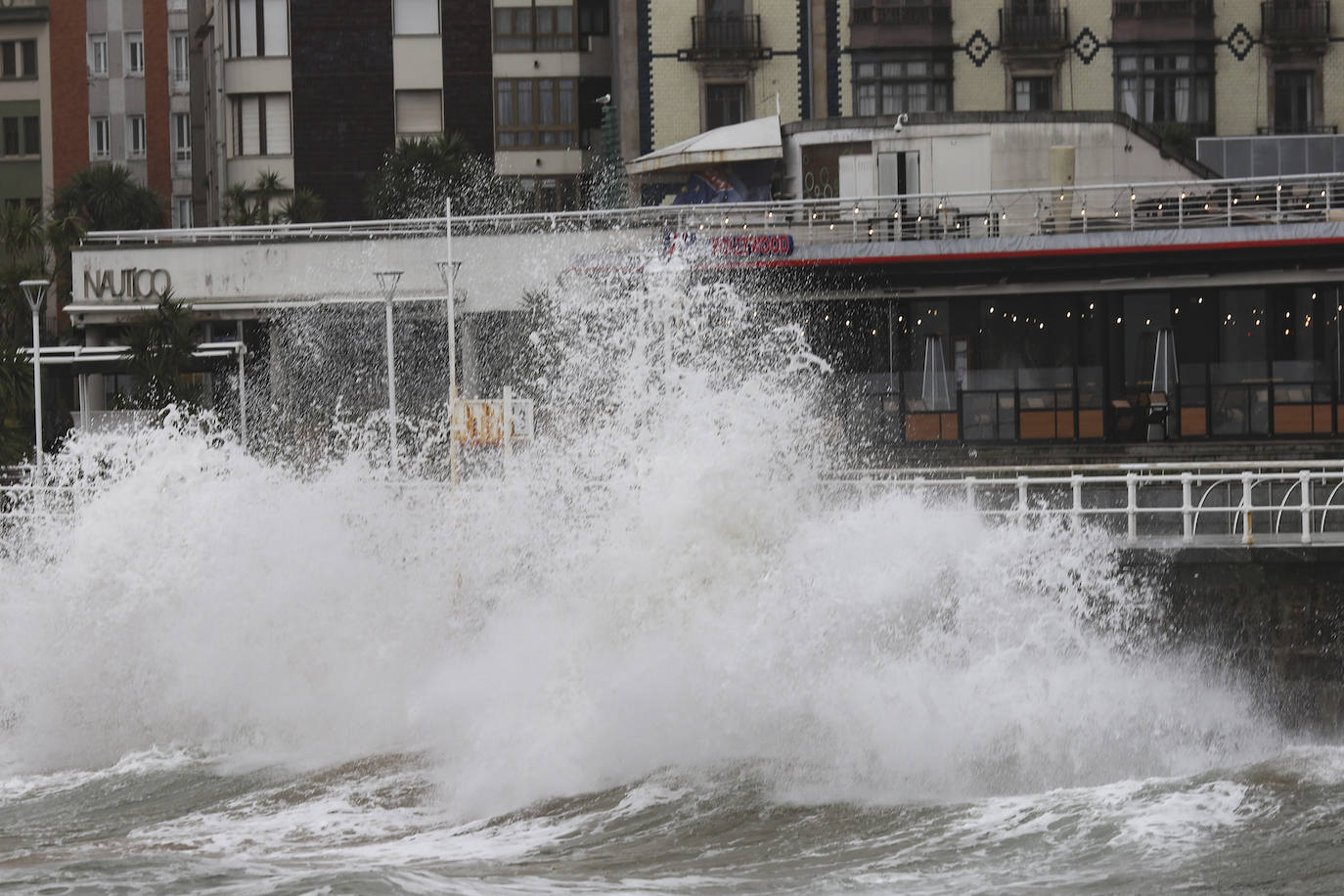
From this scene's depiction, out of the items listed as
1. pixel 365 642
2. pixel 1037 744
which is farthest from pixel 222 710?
pixel 1037 744

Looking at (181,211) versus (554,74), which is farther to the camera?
(181,211)

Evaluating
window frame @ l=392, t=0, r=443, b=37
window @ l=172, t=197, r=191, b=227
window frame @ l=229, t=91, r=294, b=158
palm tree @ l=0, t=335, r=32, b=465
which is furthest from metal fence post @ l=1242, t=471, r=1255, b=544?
window @ l=172, t=197, r=191, b=227

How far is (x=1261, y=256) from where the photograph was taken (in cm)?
3634

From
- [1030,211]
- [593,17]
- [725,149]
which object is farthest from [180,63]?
[1030,211]

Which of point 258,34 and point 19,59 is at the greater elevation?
point 19,59

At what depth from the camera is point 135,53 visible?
75.9 metres

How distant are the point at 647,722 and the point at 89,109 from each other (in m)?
64.3

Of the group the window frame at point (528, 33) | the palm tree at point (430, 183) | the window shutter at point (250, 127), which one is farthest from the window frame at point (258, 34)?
the window frame at point (528, 33)

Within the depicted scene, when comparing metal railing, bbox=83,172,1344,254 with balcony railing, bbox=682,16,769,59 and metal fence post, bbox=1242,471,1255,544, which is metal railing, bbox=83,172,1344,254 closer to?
balcony railing, bbox=682,16,769,59

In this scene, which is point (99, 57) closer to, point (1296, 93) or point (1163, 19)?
point (1163, 19)

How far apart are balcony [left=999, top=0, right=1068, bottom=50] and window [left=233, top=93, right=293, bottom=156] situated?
74.6 feet

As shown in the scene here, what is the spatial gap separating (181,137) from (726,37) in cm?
3125

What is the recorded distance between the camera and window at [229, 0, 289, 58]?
59.8 meters

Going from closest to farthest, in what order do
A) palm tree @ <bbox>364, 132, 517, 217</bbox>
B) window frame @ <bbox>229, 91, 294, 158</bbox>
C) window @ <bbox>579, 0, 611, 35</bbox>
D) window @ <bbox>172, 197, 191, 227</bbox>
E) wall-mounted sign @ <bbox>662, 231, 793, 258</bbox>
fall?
wall-mounted sign @ <bbox>662, 231, 793, 258</bbox>
palm tree @ <bbox>364, 132, 517, 217</bbox>
window frame @ <bbox>229, 91, 294, 158</bbox>
window @ <bbox>579, 0, 611, 35</bbox>
window @ <bbox>172, 197, 191, 227</bbox>
